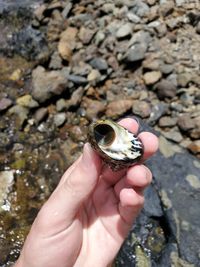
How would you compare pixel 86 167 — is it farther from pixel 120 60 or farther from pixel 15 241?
pixel 120 60

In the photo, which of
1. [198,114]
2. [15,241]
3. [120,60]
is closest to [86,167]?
[15,241]

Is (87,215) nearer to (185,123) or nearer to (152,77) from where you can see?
(185,123)

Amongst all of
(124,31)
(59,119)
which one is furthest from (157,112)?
(124,31)

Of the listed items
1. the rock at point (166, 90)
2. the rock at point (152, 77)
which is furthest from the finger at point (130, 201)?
the rock at point (152, 77)

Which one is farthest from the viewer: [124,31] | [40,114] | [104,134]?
[124,31]

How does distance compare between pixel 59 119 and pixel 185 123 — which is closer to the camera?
pixel 185 123

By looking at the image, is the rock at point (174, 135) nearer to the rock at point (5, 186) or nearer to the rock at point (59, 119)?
the rock at point (59, 119)

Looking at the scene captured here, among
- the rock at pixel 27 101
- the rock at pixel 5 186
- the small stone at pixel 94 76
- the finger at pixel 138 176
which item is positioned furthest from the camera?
the small stone at pixel 94 76

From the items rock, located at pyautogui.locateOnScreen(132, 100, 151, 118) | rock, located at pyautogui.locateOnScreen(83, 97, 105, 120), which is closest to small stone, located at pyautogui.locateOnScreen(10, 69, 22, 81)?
rock, located at pyautogui.locateOnScreen(83, 97, 105, 120)
